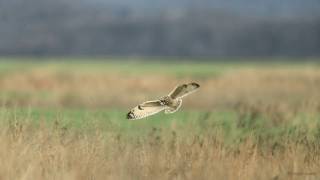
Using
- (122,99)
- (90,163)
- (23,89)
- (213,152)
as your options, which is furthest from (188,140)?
(23,89)

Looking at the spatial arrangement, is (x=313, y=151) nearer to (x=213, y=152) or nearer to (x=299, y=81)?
(x=213, y=152)

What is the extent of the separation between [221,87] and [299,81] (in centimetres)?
502

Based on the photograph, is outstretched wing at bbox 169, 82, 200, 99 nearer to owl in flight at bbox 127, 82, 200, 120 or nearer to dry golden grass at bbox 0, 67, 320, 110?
owl in flight at bbox 127, 82, 200, 120

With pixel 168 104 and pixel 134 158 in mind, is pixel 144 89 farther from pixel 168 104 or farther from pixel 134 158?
pixel 168 104

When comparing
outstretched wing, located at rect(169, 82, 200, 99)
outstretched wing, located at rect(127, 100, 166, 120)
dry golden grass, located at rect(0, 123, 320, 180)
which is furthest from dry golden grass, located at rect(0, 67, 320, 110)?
outstretched wing, located at rect(169, 82, 200, 99)

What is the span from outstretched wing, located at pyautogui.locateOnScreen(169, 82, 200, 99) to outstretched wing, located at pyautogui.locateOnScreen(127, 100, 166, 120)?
0.16 meters

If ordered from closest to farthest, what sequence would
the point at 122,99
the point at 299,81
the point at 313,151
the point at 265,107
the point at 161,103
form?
the point at 161,103
the point at 313,151
the point at 265,107
the point at 122,99
the point at 299,81

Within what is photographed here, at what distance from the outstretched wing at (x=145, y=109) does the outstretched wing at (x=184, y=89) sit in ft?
0.52

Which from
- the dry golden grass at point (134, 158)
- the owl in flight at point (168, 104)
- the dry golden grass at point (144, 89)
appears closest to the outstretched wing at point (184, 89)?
the owl in flight at point (168, 104)

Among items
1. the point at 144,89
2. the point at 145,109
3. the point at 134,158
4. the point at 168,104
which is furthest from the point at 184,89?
the point at 144,89

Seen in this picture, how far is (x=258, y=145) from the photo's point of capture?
1122cm

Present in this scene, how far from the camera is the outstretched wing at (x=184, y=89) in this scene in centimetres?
897

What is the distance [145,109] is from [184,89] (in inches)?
17.7

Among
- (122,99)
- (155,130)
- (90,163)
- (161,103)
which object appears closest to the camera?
(161,103)
